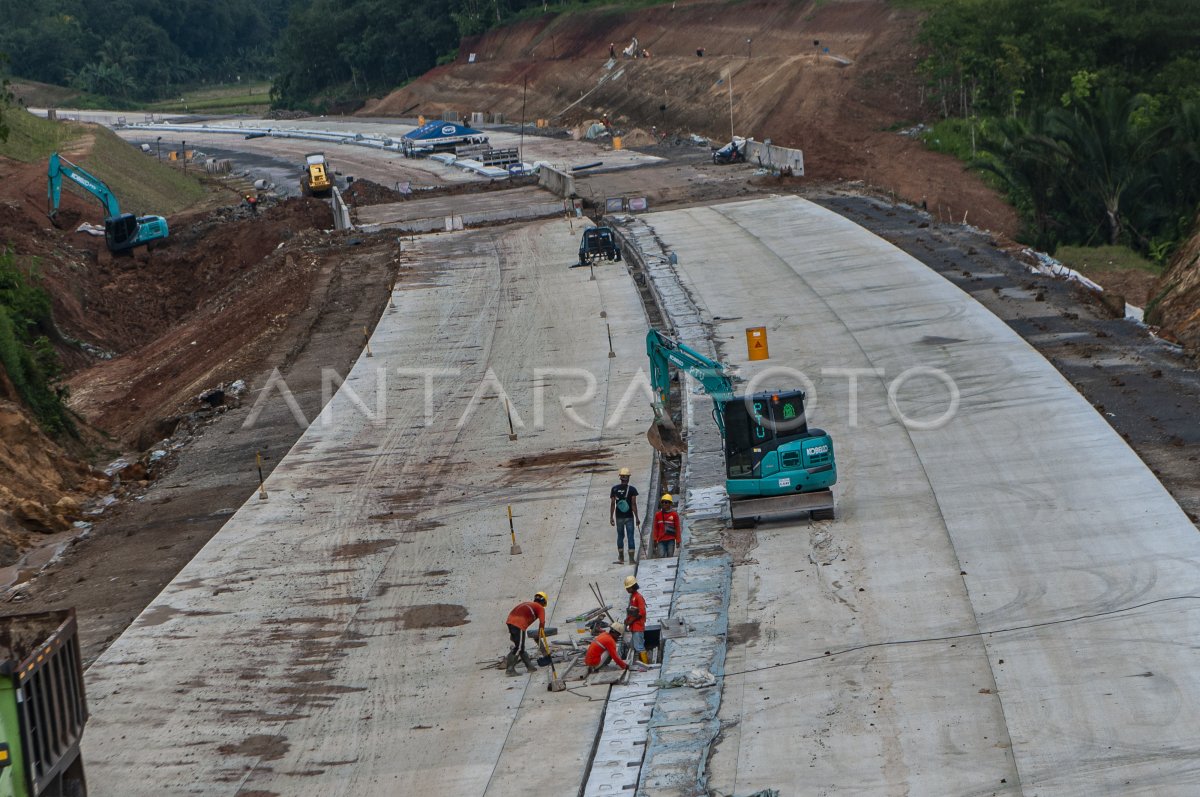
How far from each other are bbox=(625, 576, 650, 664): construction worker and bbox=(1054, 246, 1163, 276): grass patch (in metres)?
31.3

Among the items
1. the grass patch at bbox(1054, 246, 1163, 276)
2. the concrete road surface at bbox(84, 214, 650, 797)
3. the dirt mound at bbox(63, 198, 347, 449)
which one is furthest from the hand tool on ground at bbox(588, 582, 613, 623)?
the grass patch at bbox(1054, 246, 1163, 276)

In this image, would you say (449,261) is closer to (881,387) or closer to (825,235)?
(825,235)

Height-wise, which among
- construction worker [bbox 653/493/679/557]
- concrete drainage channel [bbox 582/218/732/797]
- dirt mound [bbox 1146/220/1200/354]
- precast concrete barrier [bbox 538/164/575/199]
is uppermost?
precast concrete barrier [bbox 538/164/575/199]

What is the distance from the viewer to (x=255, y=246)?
6397cm

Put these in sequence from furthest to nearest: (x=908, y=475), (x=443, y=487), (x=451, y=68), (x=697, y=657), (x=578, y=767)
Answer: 1. (x=451, y=68)
2. (x=443, y=487)
3. (x=908, y=475)
4. (x=697, y=657)
5. (x=578, y=767)

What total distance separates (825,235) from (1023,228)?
35.3 ft

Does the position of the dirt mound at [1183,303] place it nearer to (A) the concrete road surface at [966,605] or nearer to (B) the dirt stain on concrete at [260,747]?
(A) the concrete road surface at [966,605]

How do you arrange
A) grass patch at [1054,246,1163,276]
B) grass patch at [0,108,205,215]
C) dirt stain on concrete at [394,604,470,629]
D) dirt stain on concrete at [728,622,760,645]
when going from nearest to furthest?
dirt stain on concrete at [728,622,760,645], dirt stain on concrete at [394,604,470,629], grass patch at [1054,246,1163,276], grass patch at [0,108,205,215]

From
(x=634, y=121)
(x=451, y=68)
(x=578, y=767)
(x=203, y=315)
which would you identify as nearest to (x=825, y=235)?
(x=203, y=315)

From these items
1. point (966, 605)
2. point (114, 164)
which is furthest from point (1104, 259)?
point (114, 164)

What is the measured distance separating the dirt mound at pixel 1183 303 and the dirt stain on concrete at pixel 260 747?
936 inches

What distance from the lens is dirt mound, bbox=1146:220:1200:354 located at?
34750 millimetres

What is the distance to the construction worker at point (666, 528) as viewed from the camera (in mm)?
24375

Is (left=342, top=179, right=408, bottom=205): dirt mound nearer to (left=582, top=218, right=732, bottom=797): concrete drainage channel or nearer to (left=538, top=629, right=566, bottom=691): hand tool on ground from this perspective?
(left=582, top=218, right=732, bottom=797): concrete drainage channel
